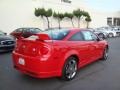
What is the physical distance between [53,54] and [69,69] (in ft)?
2.95

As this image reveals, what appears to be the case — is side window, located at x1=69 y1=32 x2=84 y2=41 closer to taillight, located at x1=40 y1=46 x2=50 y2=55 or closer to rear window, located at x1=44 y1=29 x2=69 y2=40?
rear window, located at x1=44 y1=29 x2=69 y2=40

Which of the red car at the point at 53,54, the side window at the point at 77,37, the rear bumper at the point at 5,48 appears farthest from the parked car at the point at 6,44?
the side window at the point at 77,37

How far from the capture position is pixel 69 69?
5.88 m

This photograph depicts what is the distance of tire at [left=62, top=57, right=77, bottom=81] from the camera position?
568 centimetres

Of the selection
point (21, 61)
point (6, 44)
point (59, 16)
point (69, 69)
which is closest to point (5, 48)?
point (6, 44)

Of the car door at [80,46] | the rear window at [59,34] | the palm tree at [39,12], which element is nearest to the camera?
the rear window at [59,34]

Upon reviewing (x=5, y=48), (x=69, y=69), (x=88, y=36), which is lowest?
(x=69, y=69)

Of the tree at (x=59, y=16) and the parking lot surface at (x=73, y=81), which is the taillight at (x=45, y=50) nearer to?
the parking lot surface at (x=73, y=81)

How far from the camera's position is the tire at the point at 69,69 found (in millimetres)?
5677

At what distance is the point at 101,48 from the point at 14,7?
18.8 metres

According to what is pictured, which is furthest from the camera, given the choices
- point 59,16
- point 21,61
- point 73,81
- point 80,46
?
point 59,16

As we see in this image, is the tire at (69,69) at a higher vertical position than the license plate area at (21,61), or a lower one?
lower

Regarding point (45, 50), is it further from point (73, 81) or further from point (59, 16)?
point (59, 16)

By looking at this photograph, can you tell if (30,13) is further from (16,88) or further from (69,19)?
(16,88)
